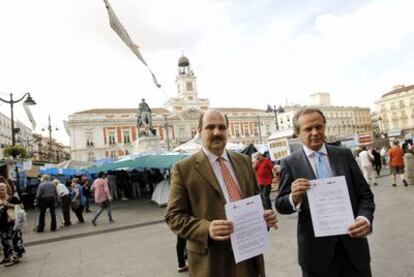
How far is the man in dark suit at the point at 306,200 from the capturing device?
1.99 m

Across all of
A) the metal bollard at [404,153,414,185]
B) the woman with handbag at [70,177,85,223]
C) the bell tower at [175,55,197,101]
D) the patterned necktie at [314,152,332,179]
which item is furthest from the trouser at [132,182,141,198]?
the bell tower at [175,55,197,101]

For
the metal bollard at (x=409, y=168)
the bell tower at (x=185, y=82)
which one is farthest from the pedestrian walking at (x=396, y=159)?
the bell tower at (x=185, y=82)

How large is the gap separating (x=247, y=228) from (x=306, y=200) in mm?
529

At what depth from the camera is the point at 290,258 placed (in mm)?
4781

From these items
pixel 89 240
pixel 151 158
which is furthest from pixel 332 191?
pixel 151 158

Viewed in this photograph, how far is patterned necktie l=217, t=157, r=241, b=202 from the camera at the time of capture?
199cm

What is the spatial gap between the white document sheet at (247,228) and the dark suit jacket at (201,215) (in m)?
0.13

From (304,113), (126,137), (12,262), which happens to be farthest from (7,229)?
(126,137)

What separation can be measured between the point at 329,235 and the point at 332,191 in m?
0.27

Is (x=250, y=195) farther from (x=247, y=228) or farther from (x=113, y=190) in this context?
(x=113, y=190)

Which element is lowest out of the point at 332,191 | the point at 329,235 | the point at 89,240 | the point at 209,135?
the point at 89,240

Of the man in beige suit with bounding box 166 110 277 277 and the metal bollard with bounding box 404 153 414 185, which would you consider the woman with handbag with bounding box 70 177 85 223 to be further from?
the metal bollard with bounding box 404 153 414 185

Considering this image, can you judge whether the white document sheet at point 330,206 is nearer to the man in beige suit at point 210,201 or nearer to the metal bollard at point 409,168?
the man in beige suit at point 210,201

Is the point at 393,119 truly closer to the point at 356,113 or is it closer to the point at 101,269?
the point at 356,113
